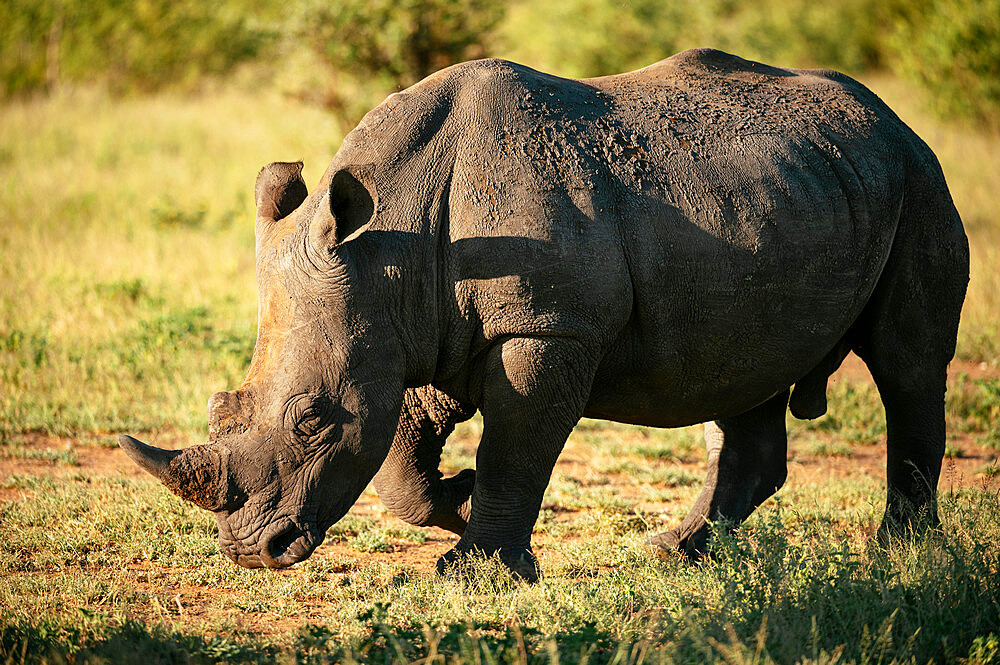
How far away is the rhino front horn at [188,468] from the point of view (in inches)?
154

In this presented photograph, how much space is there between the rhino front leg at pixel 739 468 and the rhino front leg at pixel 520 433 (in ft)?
4.24

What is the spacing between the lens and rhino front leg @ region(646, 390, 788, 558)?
559cm

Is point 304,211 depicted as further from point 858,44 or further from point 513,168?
point 858,44

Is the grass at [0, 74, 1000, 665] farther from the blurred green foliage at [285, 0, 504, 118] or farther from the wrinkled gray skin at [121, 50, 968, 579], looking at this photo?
the blurred green foliage at [285, 0, 504, 118]

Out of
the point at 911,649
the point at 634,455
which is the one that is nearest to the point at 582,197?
the point at 911,649

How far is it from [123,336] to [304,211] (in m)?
5.19

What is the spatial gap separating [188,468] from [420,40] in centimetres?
1073

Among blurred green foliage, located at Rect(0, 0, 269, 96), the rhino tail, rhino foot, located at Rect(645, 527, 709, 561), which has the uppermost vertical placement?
blurred green foliage, located at Rect(0, 0, 269, 96)

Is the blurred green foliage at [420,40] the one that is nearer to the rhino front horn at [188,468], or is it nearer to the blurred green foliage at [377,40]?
the blurred green foliage at [377,40]

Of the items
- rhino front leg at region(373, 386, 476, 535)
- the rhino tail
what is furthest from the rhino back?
rhino front leg at region(373, 386, 476, 535)

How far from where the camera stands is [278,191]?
450cm

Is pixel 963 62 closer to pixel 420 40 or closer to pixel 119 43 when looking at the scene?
pixel 420 40

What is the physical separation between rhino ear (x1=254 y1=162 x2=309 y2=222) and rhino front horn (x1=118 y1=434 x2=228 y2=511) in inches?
41.5

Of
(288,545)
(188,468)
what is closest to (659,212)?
(288,545)
